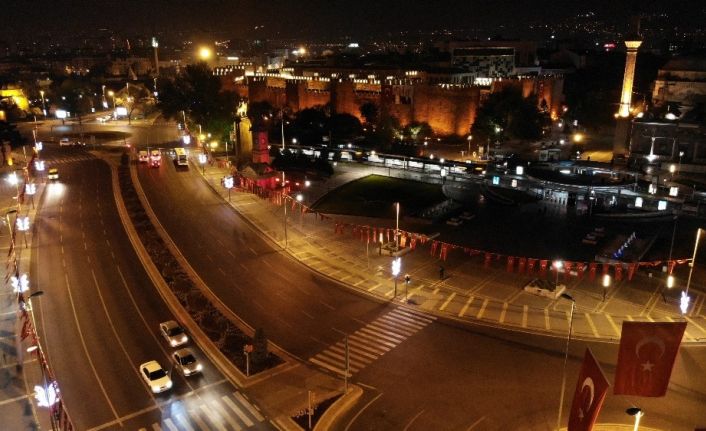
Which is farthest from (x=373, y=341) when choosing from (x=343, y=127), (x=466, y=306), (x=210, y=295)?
(x=343, y=127)

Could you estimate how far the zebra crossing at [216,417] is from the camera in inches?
938

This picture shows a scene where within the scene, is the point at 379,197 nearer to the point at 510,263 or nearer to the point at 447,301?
the point at 510,263

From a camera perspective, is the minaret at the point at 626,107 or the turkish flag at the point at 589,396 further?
the minaret at the point at 626,107

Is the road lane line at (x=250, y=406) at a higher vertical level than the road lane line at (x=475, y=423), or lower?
higher

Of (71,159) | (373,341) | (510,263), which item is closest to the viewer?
(373,341)

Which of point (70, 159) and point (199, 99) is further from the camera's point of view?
point (199, 99)

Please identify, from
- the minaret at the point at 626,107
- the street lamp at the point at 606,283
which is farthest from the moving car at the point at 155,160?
the minaret at the point at 626,107

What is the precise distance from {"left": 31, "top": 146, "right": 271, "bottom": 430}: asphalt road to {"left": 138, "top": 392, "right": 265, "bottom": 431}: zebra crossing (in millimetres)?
44

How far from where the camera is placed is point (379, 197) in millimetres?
62156

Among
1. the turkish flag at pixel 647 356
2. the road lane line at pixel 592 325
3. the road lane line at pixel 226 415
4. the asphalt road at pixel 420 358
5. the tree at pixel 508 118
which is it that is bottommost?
the road lane line at pixel 226 415

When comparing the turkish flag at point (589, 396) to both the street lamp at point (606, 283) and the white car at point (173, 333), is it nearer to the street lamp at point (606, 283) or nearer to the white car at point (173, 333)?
the white car at point (173, 333)

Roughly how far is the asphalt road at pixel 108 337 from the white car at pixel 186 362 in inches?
15.2

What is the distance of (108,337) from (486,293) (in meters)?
23.5

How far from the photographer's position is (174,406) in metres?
25.3
